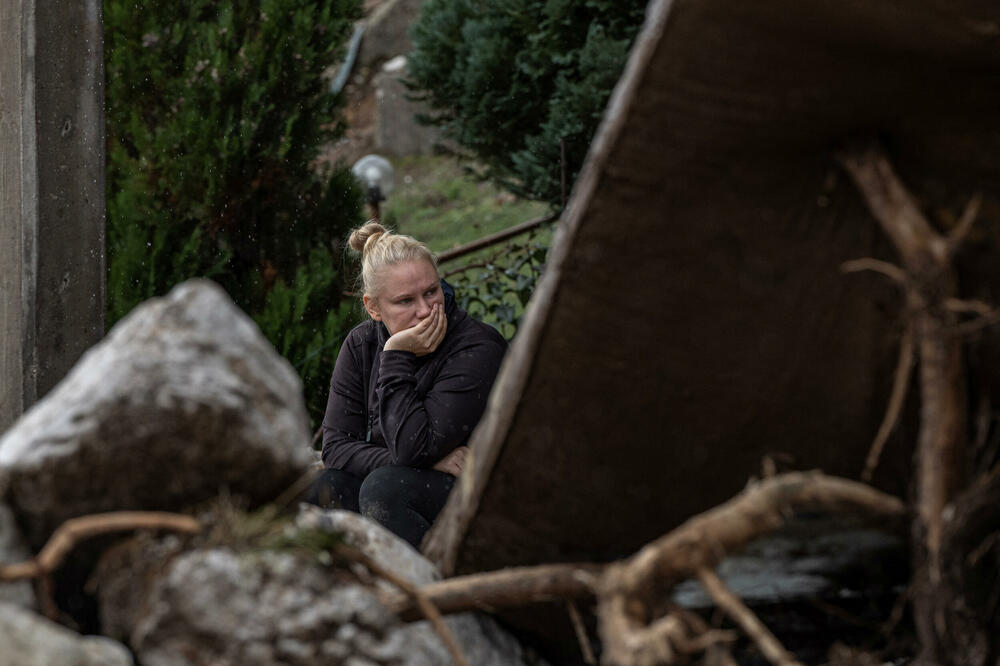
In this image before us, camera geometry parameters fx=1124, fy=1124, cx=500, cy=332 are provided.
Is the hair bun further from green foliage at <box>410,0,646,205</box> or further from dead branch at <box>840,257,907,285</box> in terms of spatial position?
dead branch at <box>840,257,907,285</box>

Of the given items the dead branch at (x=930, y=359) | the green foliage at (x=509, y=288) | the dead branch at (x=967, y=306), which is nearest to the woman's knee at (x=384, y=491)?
the dead branch at (x=930, y=359)

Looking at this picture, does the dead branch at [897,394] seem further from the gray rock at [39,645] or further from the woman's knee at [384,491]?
the woman's knee at [384,491]

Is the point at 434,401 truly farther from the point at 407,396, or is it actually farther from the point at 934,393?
the point at 934,393

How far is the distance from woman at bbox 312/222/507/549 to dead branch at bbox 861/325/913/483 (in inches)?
61.2

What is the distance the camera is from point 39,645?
4.43ft

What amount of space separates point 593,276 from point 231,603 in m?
0.69

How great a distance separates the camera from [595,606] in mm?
1953

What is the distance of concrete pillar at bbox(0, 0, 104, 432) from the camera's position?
320cm

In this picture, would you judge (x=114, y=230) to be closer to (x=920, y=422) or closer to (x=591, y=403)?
(x=591, y=403)

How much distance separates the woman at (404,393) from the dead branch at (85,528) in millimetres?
1464

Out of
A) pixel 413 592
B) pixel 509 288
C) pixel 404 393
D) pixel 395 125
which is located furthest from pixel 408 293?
pixel 395 125

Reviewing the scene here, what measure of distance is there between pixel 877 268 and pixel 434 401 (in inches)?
67.5

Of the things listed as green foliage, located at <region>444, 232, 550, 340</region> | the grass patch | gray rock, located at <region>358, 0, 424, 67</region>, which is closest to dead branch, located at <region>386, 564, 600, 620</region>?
green foliage, located at <region>444, 232, 550, 340</region>

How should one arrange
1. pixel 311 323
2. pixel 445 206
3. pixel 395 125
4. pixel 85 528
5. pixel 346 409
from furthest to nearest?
pixel 395 125 → pixel 445 206 → pixel 311 323 → pixel 346 409 → pixel 85 528
